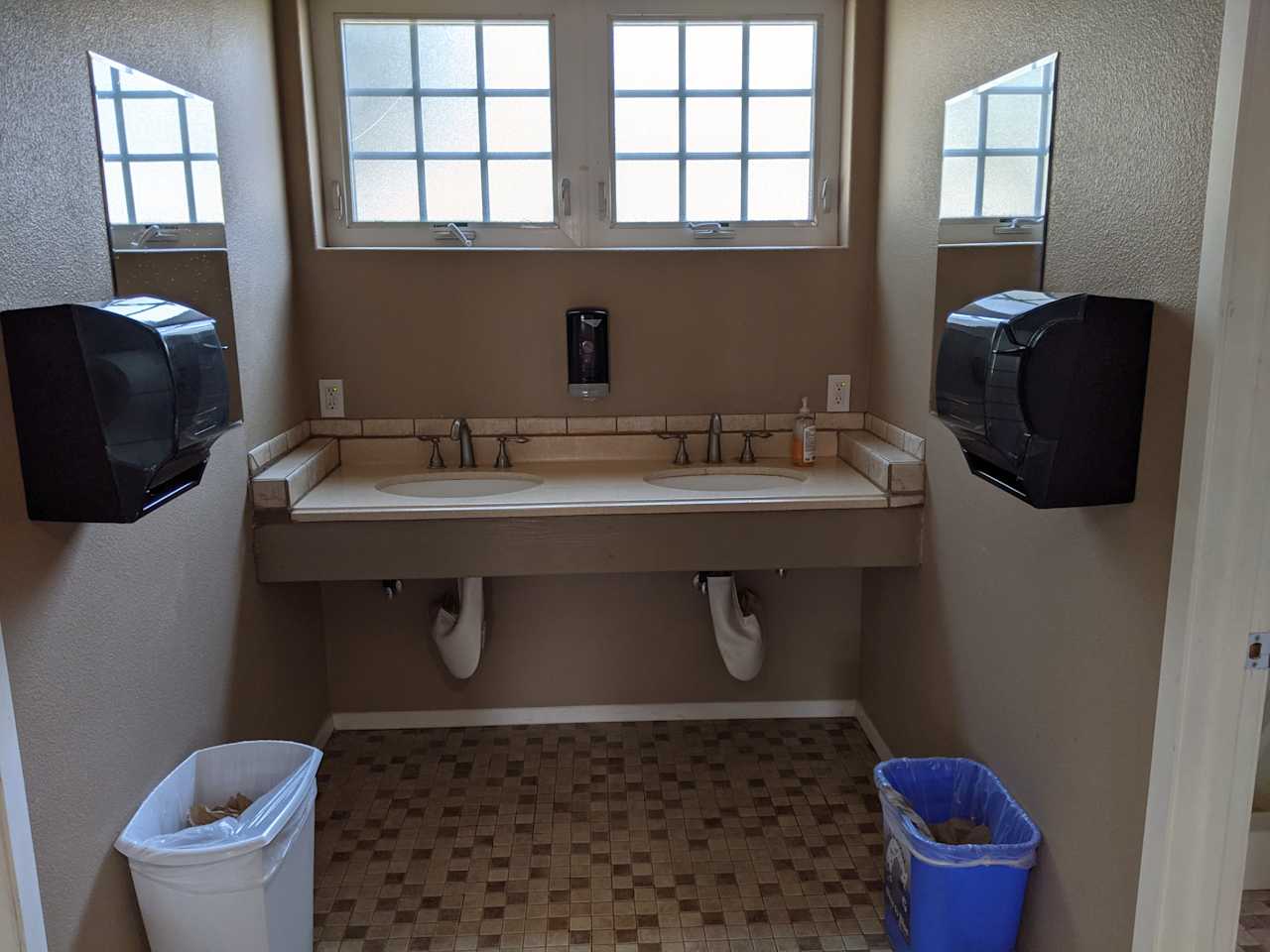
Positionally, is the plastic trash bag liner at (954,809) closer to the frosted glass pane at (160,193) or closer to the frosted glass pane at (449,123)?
the frosted glass pane at (160,193)

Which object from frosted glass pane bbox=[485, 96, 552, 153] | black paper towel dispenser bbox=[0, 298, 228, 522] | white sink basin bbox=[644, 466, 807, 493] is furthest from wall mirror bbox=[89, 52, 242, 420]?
white sink basin bbox=[644, 466, 807, 493]

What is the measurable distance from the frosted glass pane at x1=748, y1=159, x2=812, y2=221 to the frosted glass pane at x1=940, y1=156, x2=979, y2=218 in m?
0.69

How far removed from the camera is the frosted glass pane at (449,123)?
2820mm

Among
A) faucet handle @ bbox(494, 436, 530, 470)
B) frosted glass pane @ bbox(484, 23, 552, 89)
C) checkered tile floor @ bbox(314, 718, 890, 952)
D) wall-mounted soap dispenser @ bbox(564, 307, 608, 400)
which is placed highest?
frosted glass pane @ bbox(484, 23, 552, 89)

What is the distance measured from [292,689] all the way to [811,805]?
59.3 inches

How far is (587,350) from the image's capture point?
111 inches

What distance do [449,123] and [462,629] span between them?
153cm

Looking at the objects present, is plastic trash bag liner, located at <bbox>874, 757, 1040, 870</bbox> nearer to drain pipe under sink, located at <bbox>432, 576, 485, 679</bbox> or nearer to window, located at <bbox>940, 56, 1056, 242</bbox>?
window, located at <bbox>940, 56, 1056, 242</bbox>

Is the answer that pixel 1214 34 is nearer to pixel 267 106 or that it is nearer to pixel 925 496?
pixel 925 496

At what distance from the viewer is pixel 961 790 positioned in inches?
82.0

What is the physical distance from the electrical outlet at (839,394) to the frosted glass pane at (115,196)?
1.98 m

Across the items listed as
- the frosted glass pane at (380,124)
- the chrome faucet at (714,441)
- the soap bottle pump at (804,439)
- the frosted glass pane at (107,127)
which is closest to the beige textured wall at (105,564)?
the frosted glass pane at (107,127)

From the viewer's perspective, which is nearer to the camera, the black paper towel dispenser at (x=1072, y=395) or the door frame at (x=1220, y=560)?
the door frame at (x=1220, y=560)

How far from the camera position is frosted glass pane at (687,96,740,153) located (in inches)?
112
